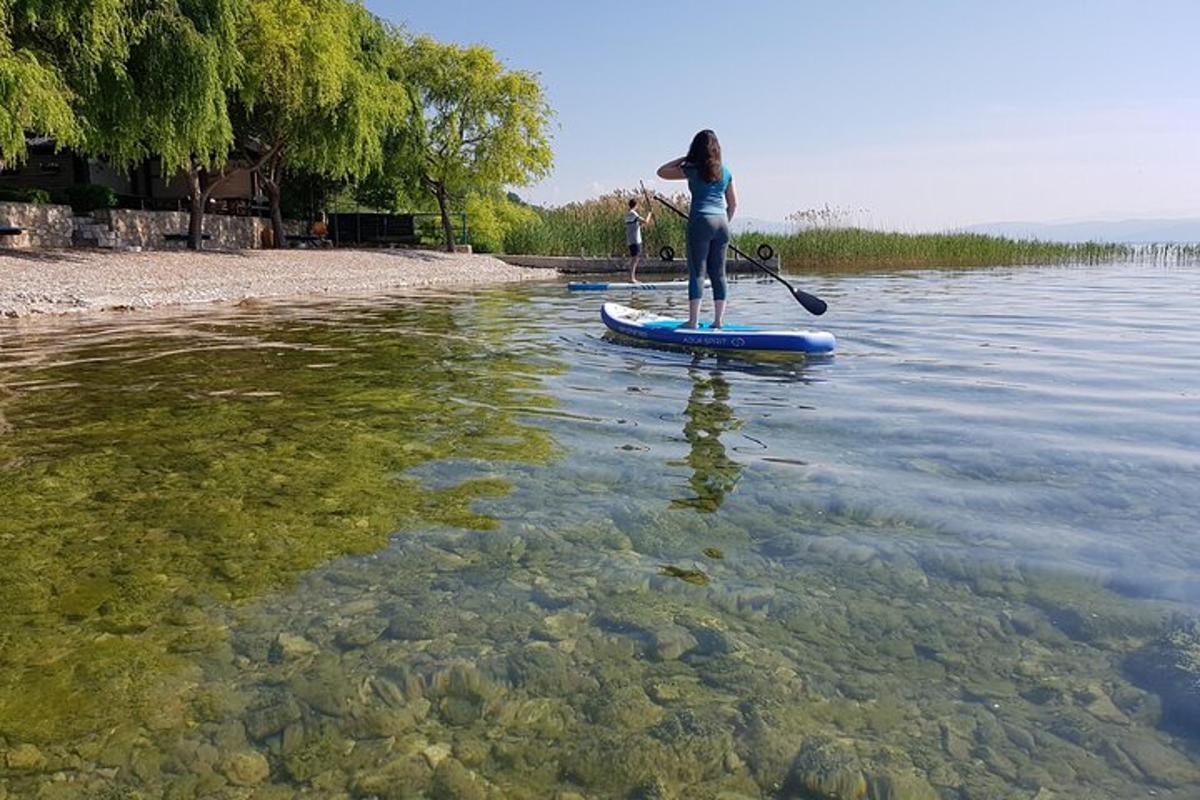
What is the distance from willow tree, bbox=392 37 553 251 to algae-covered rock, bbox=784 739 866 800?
31.3 meters

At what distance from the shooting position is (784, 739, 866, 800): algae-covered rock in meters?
2.19

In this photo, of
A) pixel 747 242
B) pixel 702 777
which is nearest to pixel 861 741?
pixel 702 777

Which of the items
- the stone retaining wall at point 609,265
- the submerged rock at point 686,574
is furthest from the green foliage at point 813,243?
the submerged rock at point 686,574

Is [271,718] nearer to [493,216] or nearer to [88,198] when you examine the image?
[88,198]

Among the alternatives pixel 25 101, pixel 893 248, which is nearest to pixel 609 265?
pixel 893 248

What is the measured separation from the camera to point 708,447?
5398 millimetres

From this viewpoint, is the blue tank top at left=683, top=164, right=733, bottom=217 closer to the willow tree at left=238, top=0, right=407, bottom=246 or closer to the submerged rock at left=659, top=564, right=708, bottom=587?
the submerged rock at left=659, top=564, right=708, bottom=587

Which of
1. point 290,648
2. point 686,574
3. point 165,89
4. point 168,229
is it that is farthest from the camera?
point 168,229

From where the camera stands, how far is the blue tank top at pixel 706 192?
9.16 meters

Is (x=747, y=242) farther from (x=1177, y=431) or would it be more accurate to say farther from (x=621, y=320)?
(x=1177, y=431)

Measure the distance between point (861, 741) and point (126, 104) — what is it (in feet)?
63.4

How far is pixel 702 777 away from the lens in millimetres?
2252

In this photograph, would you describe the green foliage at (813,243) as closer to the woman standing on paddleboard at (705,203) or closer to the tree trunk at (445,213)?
the tree trunk at (445,213)

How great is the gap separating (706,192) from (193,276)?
1374cm
